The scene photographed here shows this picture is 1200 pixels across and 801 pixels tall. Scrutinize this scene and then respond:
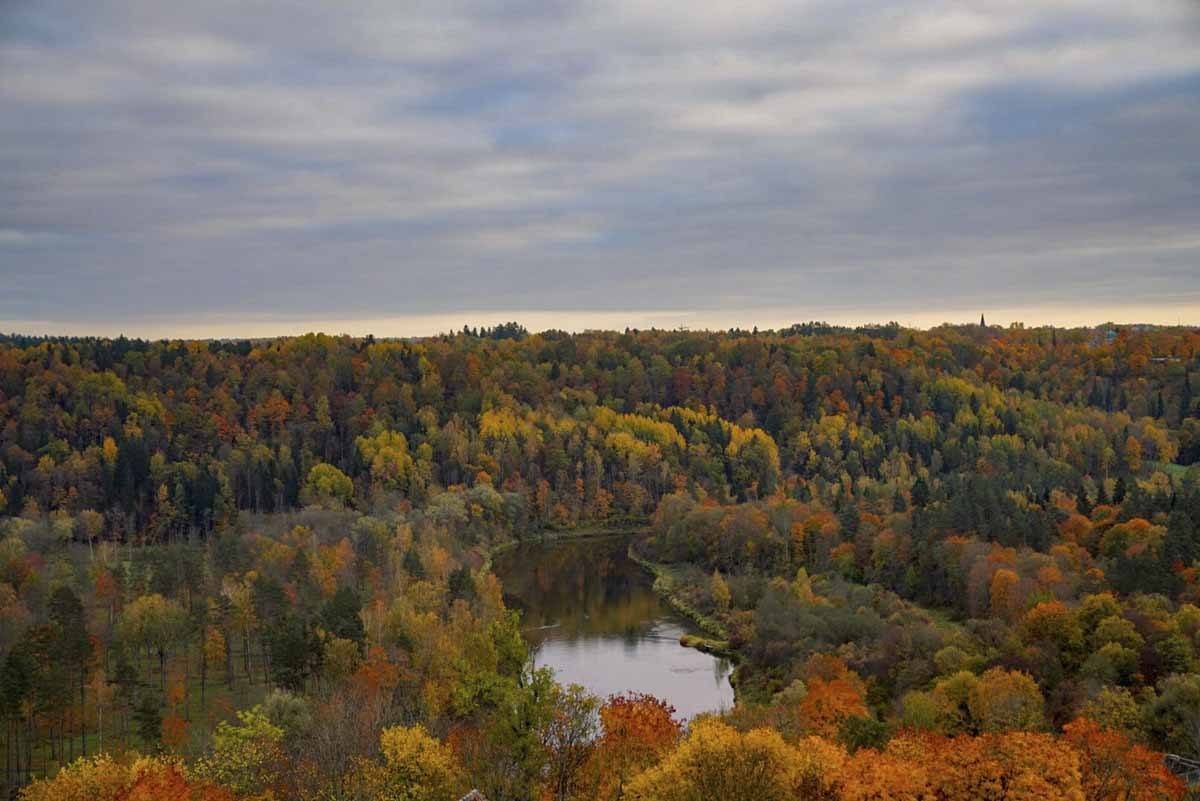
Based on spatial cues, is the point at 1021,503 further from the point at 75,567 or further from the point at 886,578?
the point at 75,567

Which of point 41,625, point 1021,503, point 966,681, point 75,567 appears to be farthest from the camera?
point 1021,503

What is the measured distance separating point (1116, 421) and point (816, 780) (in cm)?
10937

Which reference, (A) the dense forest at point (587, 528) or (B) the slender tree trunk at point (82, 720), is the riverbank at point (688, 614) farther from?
(B) the slender tree trunk at point (82, 720)

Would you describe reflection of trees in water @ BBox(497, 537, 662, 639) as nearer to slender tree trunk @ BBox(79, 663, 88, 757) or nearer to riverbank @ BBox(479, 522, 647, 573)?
riverbank @ BBox(479, 522, 647, 573)

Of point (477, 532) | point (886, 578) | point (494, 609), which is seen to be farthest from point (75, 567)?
point (886, 578)

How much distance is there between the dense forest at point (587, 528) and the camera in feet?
97.2

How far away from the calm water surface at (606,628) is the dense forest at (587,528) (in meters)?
2.15

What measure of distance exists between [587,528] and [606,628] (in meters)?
42.8

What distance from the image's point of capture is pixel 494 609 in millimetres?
56969

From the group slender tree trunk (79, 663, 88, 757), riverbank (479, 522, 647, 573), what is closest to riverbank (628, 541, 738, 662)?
riverbank (479, 522, 647, 573)

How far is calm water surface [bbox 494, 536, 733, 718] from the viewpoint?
51594mm

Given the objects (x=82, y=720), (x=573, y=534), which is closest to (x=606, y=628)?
(x=82, y=720)

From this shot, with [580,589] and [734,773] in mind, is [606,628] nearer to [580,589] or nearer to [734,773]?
[580,589]

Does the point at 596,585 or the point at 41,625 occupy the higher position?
the point at 41,625
